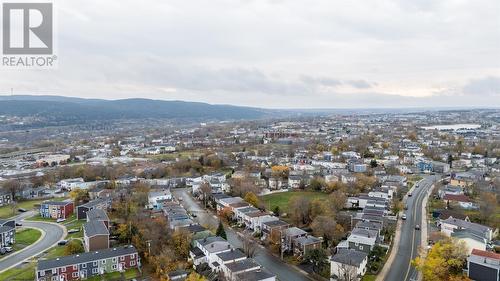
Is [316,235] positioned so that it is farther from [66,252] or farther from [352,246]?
[66,252]

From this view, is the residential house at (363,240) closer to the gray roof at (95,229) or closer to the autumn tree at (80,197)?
the gray roof at (95,229)

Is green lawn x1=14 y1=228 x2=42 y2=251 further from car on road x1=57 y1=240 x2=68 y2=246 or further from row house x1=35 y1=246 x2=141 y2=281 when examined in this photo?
row house x1=35 y1=246 x2=141 y2=281

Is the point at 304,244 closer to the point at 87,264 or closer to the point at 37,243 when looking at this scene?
the point at 87,264

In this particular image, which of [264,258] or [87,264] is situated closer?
[87,264]

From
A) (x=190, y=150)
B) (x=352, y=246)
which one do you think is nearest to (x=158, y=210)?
(x=352, y=246)

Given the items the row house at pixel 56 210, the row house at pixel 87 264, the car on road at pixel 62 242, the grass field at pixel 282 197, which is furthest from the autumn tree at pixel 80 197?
the grass field at pixel 282 197

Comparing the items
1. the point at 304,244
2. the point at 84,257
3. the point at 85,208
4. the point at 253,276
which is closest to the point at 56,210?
the point at 85,208
